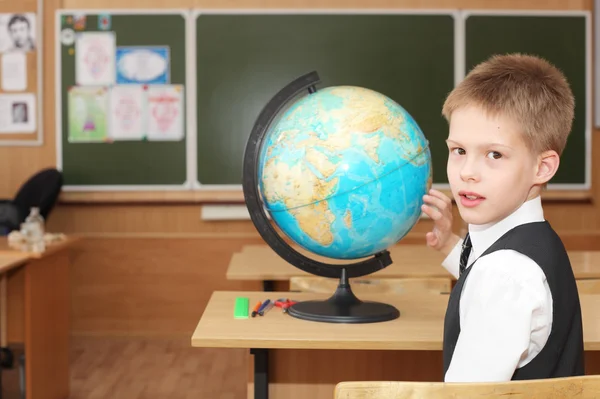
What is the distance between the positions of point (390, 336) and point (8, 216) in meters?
3.72

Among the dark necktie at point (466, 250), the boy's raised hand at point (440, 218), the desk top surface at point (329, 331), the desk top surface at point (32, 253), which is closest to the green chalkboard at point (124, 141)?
the desk top surface at point (32, 253)

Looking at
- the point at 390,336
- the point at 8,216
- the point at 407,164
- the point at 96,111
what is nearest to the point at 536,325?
the point at 390,336

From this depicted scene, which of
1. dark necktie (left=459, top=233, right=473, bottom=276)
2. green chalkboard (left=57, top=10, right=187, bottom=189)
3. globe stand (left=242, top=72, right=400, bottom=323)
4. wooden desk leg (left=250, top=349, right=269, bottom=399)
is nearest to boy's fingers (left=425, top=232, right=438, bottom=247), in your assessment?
globe stand (left=242, top=72, right=400, bottom=323)

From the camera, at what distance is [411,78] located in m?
5.54

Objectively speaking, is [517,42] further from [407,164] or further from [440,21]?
[407,164]

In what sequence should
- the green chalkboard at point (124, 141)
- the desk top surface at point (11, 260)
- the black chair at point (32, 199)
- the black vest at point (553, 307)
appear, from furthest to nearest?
the green chalkboard at point (124, 141), the black chair at point (32, 199), the desk top surface at point (11, 260), the black vest at point (553, 307)

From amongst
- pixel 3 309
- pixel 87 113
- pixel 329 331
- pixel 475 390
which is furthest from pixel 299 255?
pixel 87 113

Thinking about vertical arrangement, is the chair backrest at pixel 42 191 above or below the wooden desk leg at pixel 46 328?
above

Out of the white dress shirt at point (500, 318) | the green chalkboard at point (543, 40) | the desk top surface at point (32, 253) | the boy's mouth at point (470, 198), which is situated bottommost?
the desk top surface at point (32, 253)

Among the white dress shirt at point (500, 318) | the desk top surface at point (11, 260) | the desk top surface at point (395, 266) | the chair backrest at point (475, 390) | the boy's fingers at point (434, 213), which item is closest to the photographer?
the chair backrest at point (475, 390)

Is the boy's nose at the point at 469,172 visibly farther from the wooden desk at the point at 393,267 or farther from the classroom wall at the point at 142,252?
the classroom wall at the point at 142,252

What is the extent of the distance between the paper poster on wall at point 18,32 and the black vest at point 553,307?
4.73 meters

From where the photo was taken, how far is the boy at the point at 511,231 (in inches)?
51.1

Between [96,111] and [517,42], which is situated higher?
[517,42]
